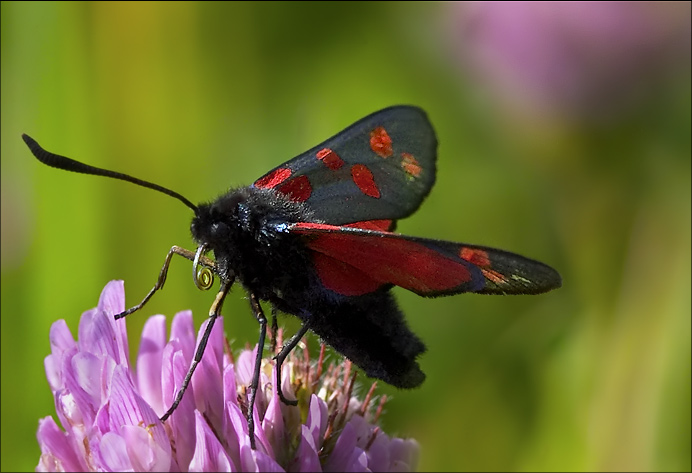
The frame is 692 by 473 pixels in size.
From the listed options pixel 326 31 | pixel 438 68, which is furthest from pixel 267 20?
pixel 438 68

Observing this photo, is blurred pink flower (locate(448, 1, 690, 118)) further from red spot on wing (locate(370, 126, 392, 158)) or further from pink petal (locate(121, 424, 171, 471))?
pink petal (locate(121, 424, 171, 471))

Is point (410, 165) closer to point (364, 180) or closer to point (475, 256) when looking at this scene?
point (364, 180)

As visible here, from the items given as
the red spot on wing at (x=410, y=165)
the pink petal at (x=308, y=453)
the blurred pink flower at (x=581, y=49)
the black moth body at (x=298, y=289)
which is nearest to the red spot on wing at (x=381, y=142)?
the red spot on wing at (x=410, y=165)

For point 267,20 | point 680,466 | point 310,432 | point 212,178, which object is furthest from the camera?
point 267,20

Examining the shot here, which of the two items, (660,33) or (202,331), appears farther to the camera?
(660,33)

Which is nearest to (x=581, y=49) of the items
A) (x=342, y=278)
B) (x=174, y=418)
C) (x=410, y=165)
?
(x=410, y=165)

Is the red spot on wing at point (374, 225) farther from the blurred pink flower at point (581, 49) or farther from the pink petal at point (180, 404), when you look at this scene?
the blurred pink flower at point (581, 49)

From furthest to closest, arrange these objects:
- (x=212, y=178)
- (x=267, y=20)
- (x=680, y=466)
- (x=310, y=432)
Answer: (x=267, y=20) → (x=212, y=178) → (x=680, y=466) → (x=310, y=432)

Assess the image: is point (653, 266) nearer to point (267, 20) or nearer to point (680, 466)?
point (680, 466)
